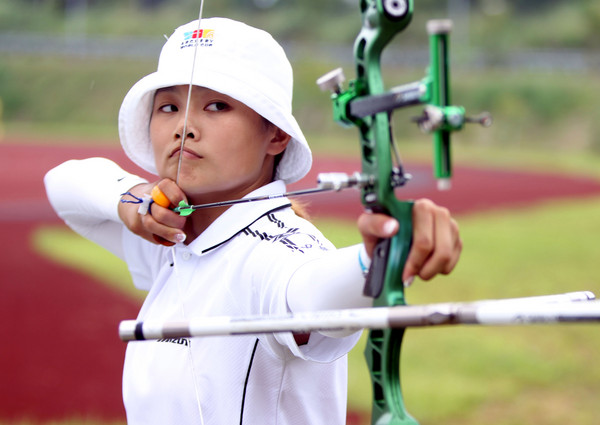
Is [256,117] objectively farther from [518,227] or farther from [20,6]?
[518,227]

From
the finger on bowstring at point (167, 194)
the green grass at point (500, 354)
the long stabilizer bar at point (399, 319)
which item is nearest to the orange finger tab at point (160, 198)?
the finger on bowstring at point (167, 194)

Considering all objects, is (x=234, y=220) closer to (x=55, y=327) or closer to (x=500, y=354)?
(x=500, y=354)

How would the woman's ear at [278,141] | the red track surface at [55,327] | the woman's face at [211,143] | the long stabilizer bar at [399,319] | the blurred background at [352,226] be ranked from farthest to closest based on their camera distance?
the red track surface at [55,327] < the blurred background at [352,226] < the woman's ear at [278,141] < the woman's face at [211,143] < the long stabilizer bar at [399,319]

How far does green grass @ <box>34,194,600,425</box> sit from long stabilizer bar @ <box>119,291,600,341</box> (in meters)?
2.60

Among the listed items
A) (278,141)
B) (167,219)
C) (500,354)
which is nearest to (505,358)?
(500,354)

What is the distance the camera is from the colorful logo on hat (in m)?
1.52

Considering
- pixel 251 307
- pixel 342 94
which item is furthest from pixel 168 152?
pixel 342 94

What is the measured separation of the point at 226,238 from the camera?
5.07 ft

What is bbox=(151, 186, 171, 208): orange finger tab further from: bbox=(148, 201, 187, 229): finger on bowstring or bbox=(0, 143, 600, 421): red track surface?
bbox=(0, 143, 600, 421): red track surface

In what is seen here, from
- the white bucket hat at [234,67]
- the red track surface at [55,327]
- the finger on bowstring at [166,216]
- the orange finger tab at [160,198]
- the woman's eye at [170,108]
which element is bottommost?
the red track surface at [55,327]

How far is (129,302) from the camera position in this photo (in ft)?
21.3

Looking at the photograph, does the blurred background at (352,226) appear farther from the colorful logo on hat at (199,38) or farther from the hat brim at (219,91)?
the colorful logo on hat at (199,38)

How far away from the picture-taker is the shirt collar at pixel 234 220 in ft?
5.08

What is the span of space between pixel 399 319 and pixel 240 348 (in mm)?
566
